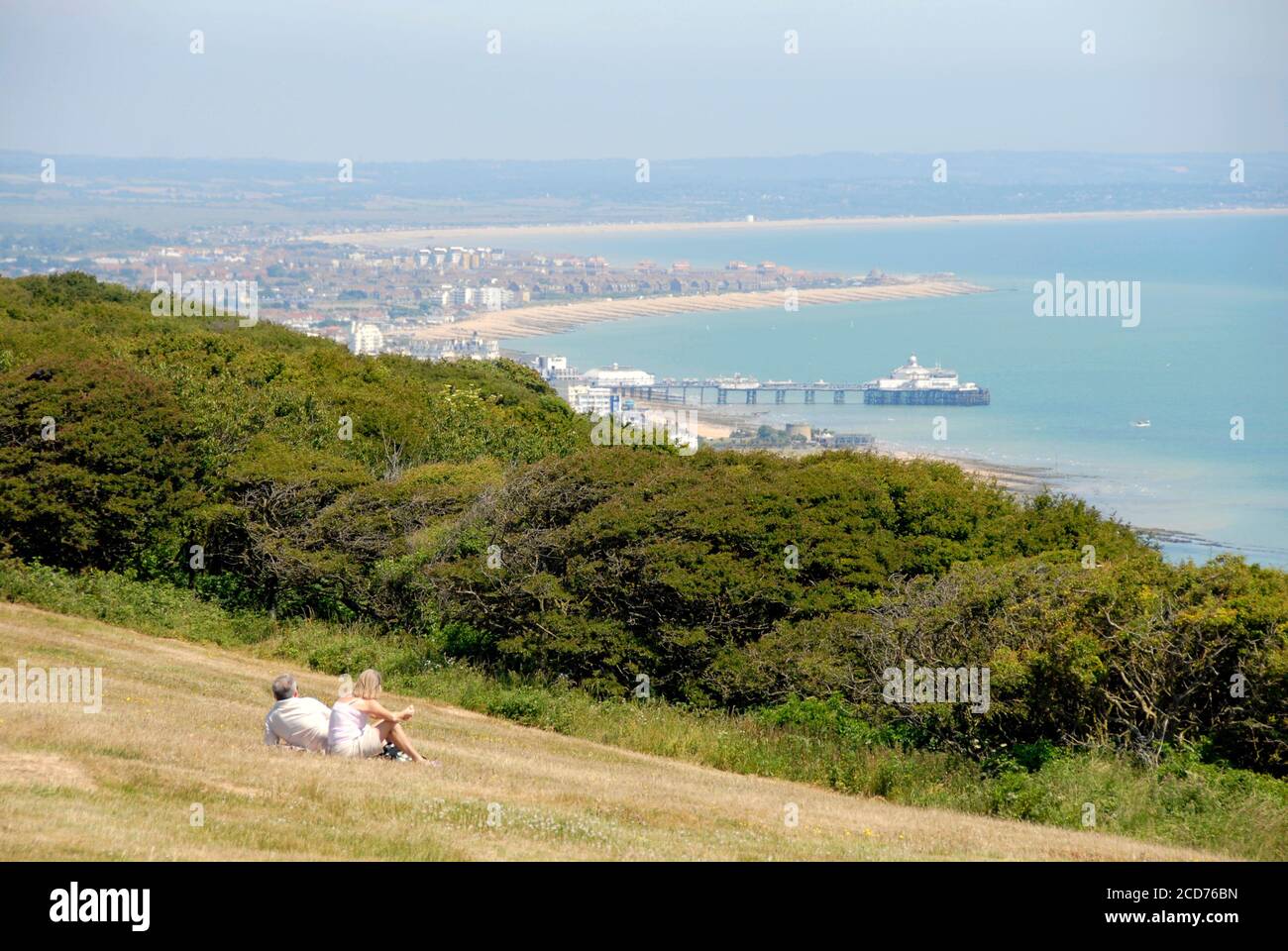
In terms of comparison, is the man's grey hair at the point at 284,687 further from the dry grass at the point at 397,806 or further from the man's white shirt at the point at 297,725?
the dry grass at the point at 397,806

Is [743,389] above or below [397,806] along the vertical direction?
below

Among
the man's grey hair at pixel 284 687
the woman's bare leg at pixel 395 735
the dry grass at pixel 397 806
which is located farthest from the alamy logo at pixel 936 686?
the man's grey hair at pixel 284 687

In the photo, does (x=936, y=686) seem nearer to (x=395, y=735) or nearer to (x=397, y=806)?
(x=395, y=735)
